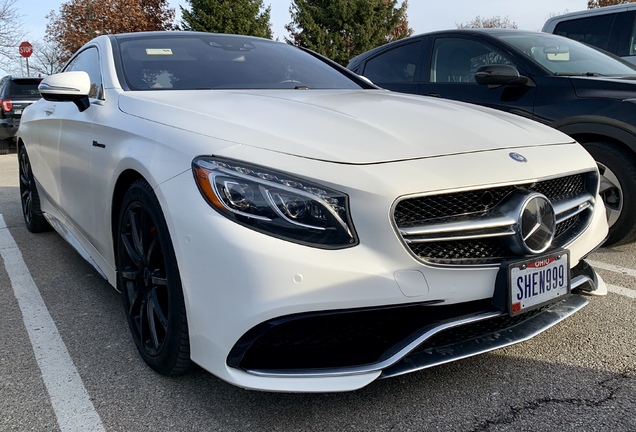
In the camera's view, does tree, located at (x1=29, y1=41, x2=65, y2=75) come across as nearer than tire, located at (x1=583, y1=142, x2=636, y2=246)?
No

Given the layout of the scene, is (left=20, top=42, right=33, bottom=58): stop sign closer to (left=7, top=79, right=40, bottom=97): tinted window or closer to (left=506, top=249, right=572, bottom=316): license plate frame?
(left=7, top=79, right=40, bottom=97): tinted window

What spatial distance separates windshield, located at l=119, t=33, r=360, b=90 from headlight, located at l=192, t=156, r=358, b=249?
1198 mm

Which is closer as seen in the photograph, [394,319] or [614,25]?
[394,319]

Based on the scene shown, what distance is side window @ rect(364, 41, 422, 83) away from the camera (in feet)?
17.1

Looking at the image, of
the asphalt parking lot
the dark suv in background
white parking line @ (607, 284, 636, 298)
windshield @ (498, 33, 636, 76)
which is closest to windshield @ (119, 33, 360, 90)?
the asphalt parking lot

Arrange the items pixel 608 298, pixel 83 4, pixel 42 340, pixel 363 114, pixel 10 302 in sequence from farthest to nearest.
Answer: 1. pixel 83 4
2. pixel 10 302
3. pixel 608 298
4. pixel 42 340
5. pixel 363 114

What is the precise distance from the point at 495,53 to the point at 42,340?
380 cm

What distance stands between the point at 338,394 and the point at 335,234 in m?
0.69

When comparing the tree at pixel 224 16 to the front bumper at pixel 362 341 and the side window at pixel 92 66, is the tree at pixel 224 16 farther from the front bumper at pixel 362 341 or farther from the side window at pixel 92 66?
the front bumper at pixel 362 341

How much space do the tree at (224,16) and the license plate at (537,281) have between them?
27555mm

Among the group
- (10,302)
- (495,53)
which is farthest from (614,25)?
(10,302)

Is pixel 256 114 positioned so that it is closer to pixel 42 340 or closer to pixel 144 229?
pixel 144 229

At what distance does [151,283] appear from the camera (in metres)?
2.24

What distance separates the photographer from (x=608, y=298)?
2.99 m
